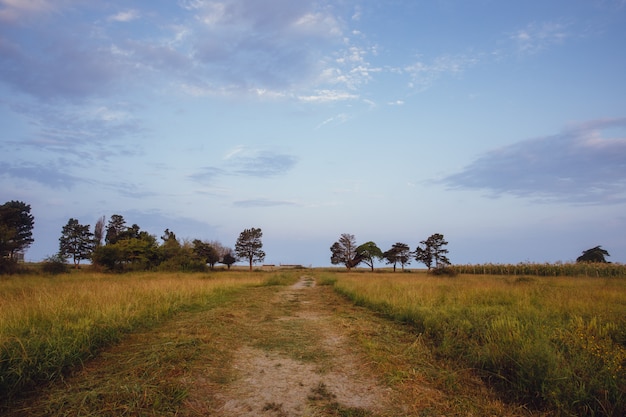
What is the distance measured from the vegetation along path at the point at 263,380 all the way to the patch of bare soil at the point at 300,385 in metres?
0.01

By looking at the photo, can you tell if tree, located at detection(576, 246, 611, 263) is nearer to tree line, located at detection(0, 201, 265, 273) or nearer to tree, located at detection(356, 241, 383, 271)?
tree, located at detection(356, 241, 383, 271)

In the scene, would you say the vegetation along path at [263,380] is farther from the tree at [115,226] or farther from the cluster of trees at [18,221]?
the tree at [115,226]

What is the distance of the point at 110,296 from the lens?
34.8 feet

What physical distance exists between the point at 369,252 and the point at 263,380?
6768 cm

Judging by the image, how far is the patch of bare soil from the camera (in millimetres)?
3954

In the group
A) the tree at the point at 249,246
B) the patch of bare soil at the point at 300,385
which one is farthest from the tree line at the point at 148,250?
the patch of bare soil at the point at 300,385

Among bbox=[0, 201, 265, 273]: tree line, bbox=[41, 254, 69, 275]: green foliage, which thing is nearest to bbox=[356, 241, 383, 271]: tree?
bbox=[0, 201, 265, 273]: tree line

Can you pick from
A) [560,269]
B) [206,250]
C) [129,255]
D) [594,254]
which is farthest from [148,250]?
[594,254]

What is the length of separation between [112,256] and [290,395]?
38.8 metres

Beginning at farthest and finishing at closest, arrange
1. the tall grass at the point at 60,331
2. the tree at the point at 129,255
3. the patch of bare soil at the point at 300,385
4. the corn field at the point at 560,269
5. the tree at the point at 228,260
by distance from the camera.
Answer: the tree at the point at 228,260, the tree at the point at 129,255, the corn field at the point at 560,269, the tall grass at the point at 60,331, the patch of bare soil at the point at 300,385

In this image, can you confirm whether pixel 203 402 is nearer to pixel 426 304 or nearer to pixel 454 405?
pixel 454 405

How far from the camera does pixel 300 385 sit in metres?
4.65

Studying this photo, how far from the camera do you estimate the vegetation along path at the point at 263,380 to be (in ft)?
12.6

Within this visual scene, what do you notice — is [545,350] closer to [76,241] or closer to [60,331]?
[60,331]
